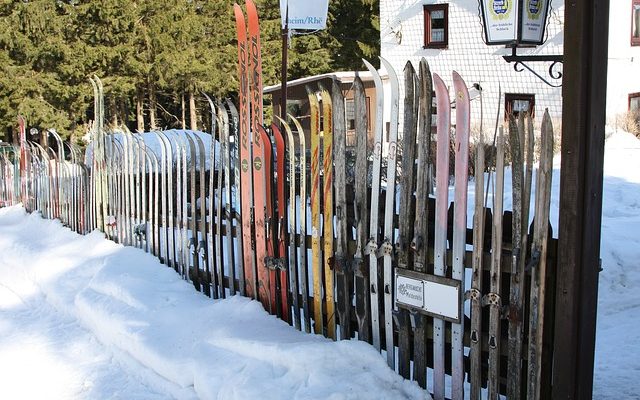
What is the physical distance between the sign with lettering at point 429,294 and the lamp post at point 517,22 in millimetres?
2016

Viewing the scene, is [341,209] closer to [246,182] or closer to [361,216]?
[361,216]

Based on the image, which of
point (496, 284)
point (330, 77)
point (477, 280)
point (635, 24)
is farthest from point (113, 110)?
point (496, 284)

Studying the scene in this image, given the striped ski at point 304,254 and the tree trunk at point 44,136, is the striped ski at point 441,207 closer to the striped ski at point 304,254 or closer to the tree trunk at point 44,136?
the striped ski at point 304,254

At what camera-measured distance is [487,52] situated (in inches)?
734

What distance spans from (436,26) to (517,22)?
50.4ft

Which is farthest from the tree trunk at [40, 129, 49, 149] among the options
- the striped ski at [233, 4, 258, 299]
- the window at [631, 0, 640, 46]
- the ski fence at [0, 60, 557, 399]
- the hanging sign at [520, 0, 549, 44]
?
the hanging sign at [520, 0, 549, 44]

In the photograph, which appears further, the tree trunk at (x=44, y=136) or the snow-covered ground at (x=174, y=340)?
the tree trunk at (x=44, y=136)

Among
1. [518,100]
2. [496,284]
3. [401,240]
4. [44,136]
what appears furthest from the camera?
[44,136]

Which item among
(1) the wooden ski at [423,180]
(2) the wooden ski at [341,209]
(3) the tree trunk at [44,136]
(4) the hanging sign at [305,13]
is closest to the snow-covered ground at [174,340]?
(2) the wooden ski at [341,209]

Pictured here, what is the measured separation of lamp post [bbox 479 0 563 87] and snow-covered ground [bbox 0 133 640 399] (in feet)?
6.51

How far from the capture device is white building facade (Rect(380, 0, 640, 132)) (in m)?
17.3

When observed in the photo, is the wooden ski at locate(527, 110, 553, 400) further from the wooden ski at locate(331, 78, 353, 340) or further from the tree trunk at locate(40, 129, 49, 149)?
the tree trunk at locate(40, 129, 49, 149)

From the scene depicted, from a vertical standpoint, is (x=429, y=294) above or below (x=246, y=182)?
below

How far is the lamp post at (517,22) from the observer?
518cm
